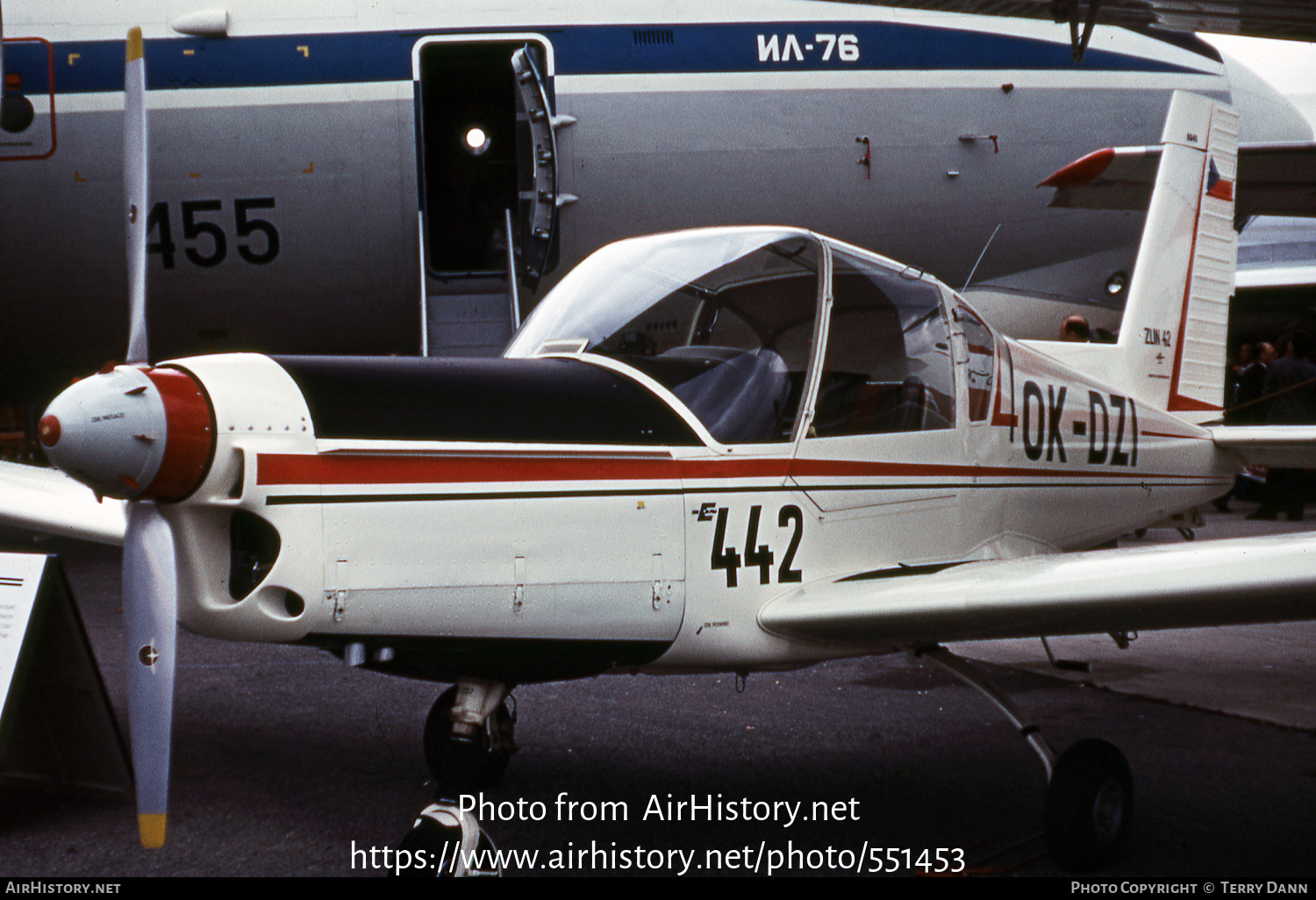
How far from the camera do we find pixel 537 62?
25.2 ft

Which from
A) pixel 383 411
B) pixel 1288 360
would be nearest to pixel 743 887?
pixel 383 411

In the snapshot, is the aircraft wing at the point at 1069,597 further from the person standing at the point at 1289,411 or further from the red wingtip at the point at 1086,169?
the person standing at the point at 1289,411

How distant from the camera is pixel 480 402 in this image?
7.96 feet

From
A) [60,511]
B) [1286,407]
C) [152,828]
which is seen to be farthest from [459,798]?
[1286,407]

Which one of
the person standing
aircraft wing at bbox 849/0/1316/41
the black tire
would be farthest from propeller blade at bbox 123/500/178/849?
the person standing

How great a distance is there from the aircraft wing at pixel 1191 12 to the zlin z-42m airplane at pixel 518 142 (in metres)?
2.93

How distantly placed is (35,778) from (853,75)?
22.2 feet

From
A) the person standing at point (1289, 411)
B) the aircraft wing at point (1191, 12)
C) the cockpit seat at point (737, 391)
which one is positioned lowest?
the person standing at point (1289, 411)

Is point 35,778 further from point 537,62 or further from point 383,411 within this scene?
point 537,62

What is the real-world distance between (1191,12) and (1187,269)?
3.83 ft

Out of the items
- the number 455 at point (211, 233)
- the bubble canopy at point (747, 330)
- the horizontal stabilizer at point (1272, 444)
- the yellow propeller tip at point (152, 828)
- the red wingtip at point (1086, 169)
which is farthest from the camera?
the number 455 at point (211, 233)

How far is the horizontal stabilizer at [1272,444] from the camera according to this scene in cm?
433

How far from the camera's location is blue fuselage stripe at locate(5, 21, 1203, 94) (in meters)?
7.51

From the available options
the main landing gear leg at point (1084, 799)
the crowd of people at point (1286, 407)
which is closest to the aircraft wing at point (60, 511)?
the main landing gear leg at point (1084, 799)
